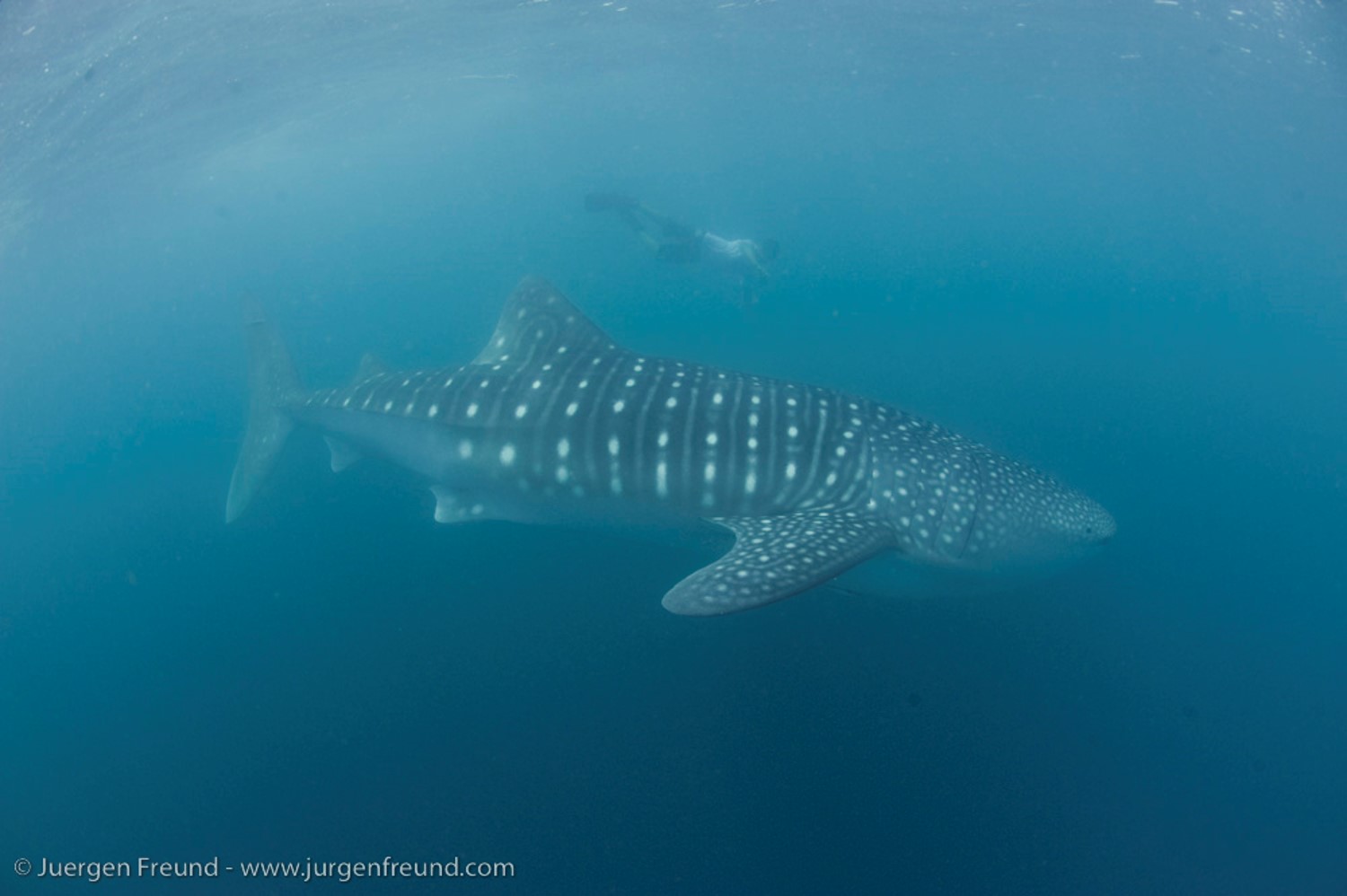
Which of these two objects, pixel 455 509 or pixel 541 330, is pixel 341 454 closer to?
pixel 455 509

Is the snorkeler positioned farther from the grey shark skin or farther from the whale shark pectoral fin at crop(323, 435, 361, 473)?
the whale shark pectoral fin at crop(323, 435, 361, 473)

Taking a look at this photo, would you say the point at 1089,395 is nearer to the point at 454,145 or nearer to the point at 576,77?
the point at 576,77

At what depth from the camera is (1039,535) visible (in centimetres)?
586

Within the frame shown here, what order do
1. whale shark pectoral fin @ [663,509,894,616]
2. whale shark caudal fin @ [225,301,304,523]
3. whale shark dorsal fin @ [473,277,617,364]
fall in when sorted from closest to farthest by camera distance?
whale shark pectoral fin @ [663,509,894,616] → whale shark dorsal fin @ [473,277,617,364] → whale shark caudal fin @ [225,301,304,523]

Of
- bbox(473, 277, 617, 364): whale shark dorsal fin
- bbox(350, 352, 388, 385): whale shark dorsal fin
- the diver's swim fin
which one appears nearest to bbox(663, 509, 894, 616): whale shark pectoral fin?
bbox(473, 277, 617, 364): whale shark dorsal fin

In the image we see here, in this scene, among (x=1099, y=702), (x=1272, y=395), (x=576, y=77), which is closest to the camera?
(x=1099, y=702)

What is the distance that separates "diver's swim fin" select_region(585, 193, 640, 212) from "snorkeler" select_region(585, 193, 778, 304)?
0.29m

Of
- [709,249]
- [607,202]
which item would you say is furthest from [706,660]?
[607,202]

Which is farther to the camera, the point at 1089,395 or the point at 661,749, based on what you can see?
the point at 1089,395

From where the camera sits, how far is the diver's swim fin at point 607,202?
68.1 feet

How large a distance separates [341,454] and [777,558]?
19.2 ft

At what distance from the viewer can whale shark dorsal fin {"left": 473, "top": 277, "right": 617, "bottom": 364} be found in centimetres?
687

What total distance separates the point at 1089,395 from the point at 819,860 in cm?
1102

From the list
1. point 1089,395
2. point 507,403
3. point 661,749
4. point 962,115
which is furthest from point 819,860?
point 962,115
